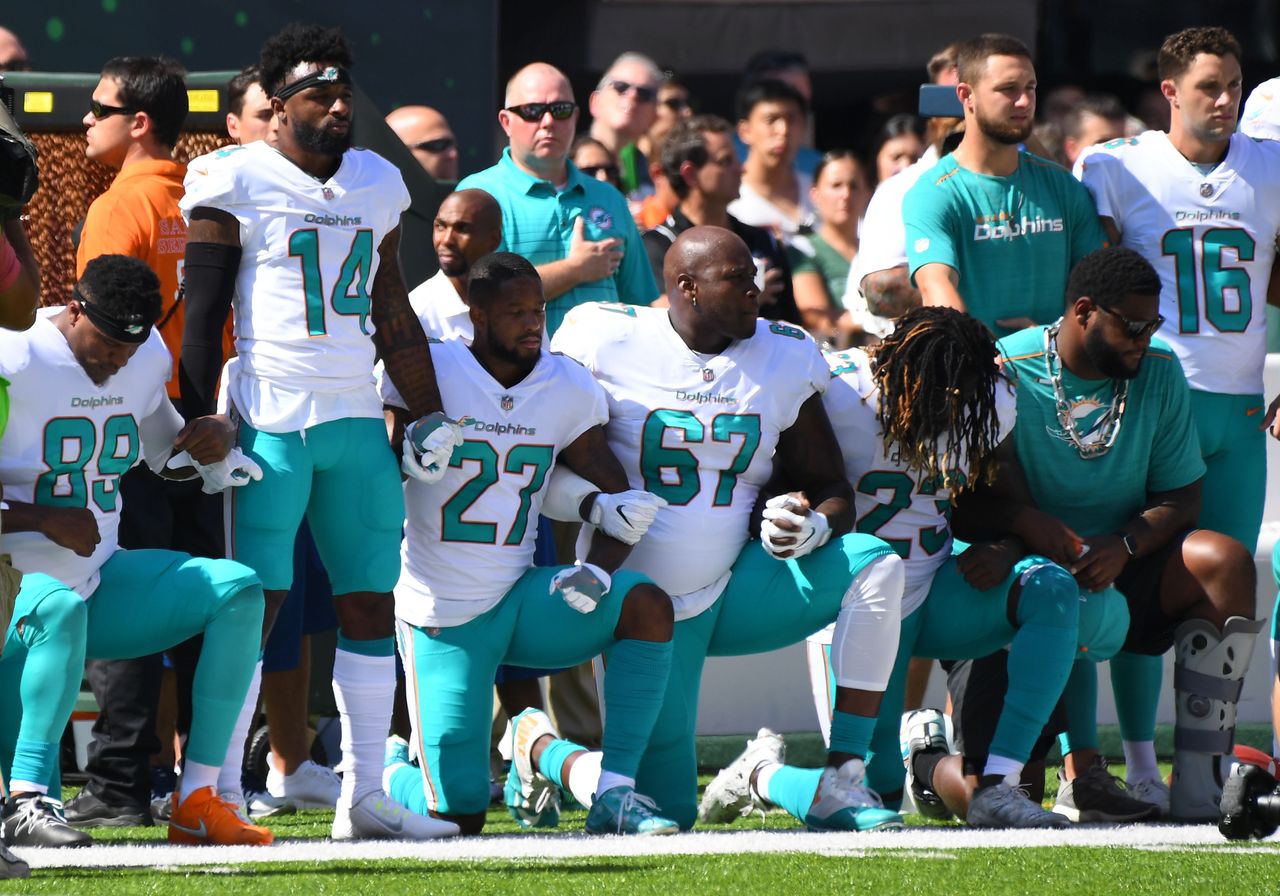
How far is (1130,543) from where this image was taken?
6309 mm

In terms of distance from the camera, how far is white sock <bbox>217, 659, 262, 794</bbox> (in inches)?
224

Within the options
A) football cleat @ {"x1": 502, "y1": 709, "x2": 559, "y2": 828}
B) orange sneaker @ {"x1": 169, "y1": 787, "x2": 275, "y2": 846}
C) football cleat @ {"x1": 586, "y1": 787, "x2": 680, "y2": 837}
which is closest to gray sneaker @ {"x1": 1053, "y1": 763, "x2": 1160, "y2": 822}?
football cleat @ {"x1": 586, "y1": 787, "x2": 680, "y2": 837}

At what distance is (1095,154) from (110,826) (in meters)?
3.58

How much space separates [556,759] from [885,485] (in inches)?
47.4

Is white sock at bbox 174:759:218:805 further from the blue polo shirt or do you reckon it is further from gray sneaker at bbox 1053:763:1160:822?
gray sneaker at bbox 1053:763:1160:822

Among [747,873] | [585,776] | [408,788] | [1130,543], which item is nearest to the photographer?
[747,873]

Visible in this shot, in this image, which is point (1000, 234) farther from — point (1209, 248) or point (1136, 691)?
point (1136, 691)

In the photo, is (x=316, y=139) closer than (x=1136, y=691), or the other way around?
(x=316, y=139)

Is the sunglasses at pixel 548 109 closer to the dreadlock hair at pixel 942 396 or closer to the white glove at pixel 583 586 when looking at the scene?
the dreadlock hair at pixel 942 396

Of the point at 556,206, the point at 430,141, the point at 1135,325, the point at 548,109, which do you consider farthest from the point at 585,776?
the point at 430,141

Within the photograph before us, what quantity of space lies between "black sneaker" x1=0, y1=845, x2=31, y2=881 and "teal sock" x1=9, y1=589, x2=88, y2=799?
24.6 inches

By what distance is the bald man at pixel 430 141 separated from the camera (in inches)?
337

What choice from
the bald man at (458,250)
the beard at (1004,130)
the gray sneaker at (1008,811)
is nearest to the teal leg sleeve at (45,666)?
the bald man at (458,250)

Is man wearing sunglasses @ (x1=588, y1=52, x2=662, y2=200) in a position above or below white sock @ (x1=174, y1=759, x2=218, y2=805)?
above
